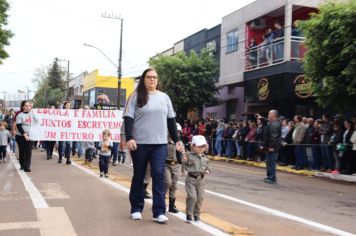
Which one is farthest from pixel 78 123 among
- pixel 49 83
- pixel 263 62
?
pixel 49 83

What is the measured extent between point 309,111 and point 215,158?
183 inches

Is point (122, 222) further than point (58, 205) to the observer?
No

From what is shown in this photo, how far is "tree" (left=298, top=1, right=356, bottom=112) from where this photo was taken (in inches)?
623

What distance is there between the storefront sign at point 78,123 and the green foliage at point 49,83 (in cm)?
8291

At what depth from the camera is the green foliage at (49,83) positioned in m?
101

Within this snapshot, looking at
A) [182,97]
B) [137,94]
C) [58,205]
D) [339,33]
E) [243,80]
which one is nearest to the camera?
[137,94]

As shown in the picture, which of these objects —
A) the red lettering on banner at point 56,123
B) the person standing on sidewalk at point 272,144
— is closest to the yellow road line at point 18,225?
the person standing on sidewalk at point 272,144

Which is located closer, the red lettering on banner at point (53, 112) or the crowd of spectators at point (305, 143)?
the crowd of spectators at point (305, 143)

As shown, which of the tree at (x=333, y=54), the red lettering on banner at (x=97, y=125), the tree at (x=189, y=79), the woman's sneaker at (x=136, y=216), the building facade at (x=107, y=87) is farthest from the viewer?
the building facade at (x=107, y=87)

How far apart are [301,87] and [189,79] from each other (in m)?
9.24

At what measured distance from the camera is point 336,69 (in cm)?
1662

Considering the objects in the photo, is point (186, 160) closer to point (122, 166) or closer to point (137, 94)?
point (137, 94)

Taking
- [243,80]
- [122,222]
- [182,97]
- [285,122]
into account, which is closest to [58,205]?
[122,222]

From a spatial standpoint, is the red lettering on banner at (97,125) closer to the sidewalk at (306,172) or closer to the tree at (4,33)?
the sidewalk at (306,172)
